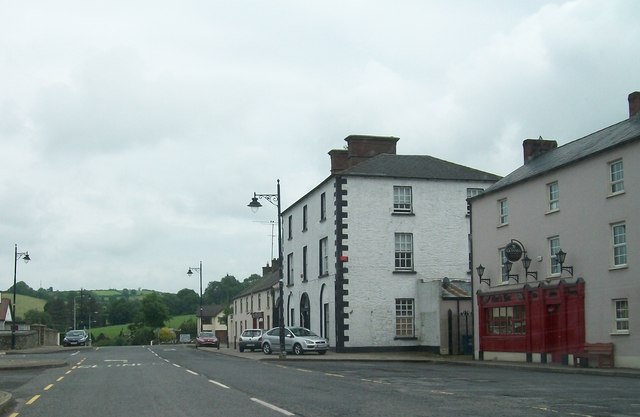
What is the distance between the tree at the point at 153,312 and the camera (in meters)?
135

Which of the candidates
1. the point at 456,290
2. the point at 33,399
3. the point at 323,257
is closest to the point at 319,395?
the point at 33,399

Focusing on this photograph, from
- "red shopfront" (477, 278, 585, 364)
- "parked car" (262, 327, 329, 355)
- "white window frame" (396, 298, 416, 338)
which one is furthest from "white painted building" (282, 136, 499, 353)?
"red shopfront" (477, 278, 585, 364)

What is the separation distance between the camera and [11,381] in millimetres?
23297

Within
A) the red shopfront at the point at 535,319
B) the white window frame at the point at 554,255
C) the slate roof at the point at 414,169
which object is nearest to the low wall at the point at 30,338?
the slate roof at the point at 414,169

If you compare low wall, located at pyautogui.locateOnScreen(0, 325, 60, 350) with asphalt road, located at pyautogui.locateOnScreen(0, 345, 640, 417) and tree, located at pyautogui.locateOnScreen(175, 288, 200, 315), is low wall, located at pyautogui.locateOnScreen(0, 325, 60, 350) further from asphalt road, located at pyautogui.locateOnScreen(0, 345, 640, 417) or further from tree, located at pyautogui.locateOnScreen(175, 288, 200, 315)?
tree, located at pyautogui.locateOnScreen(175, 288, 200, 315)

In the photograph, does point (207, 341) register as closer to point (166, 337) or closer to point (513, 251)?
point (513, 251)

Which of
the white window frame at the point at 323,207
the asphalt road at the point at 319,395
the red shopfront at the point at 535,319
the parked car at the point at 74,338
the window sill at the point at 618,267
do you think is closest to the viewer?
the asphalt road at the point at 319,395

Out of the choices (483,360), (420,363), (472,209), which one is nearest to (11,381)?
(420,363)

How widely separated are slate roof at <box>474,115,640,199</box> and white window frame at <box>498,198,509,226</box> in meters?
0.64

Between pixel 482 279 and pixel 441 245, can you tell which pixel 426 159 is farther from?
pixel 482 279

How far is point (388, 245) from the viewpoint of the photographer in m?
45.1

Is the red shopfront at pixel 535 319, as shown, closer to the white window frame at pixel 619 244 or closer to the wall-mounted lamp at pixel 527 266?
the wall-mounted lamp at pixel 527 266

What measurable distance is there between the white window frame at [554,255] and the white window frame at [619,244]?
10.4ft

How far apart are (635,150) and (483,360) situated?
1261 cm
